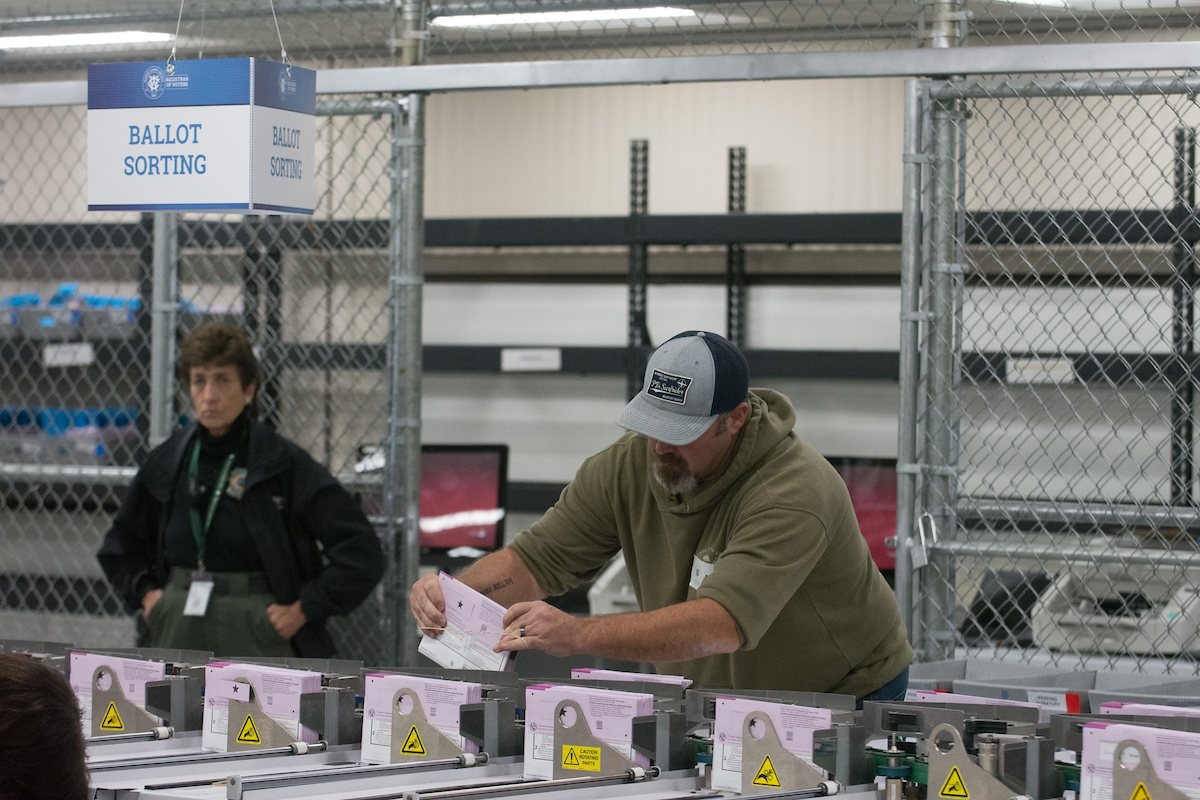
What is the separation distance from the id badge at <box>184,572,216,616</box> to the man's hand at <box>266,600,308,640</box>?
0.19 meters

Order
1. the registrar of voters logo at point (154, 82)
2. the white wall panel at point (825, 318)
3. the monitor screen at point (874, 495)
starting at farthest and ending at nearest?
the white wall panel at point (825, 318) → the monitor screen at point (874, 495) → the registrar of voters logo at point (154, 82)

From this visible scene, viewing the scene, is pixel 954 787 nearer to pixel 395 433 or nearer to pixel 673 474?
pixel 673 474

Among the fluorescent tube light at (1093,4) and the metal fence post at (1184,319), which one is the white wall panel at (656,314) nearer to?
the metal fence post at (1184,319)

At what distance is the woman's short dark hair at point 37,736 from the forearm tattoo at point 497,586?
1230mm

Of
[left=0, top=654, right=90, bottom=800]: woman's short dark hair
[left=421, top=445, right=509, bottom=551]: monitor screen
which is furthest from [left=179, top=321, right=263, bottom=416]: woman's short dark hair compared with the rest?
[left=0, top=654, right=90, bottom=800]: woman's short dark hair

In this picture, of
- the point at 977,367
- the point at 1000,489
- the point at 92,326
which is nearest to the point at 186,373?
the point at 92,326

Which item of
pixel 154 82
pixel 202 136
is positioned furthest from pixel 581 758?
pixel 154 82

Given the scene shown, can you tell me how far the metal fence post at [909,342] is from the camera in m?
3.57

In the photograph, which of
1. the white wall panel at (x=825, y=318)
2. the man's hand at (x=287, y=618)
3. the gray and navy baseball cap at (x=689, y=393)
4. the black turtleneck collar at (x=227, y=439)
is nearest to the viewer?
the gray and navy baseball cap at (x=689, y=393)

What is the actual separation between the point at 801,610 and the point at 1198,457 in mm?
3408

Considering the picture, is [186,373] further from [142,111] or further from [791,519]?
[791,519]

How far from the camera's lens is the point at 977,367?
5344mm

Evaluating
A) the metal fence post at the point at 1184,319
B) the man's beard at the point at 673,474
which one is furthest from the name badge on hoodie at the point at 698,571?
the metal fence post at the point at 1184,319

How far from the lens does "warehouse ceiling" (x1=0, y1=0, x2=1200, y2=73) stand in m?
3.88
